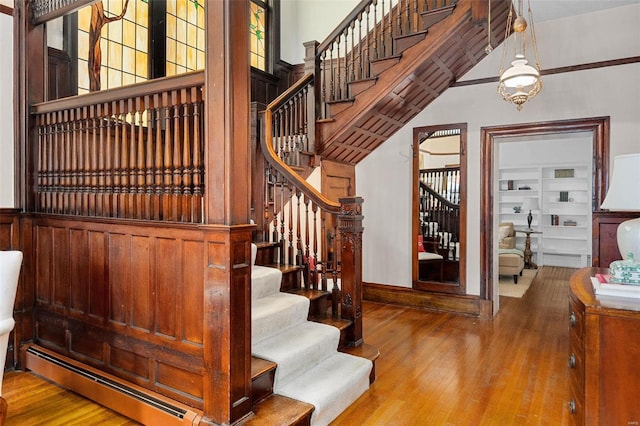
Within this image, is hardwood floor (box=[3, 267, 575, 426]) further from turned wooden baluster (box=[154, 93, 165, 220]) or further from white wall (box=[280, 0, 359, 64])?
white wall (box=[280, 0, 359, 64])

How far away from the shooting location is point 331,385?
2.58 meters

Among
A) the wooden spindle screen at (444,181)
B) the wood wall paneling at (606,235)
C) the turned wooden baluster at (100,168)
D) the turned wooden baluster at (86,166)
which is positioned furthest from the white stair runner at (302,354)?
the wooden spindle screen at (444,181)

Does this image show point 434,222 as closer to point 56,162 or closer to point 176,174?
point 176,174

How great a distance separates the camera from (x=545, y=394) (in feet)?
9.43

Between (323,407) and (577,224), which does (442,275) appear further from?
(577,224)

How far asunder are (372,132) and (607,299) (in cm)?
348

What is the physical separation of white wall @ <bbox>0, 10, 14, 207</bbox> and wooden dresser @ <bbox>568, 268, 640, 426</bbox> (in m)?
3.97

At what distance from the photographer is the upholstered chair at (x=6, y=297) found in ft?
6.75

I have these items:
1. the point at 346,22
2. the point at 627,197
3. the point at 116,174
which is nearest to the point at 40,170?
the point at 116,174

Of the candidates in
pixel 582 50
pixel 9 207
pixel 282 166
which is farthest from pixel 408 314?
pixel 9 207

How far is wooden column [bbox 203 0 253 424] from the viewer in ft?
6.86

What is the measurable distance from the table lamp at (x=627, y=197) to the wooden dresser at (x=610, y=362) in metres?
0.49

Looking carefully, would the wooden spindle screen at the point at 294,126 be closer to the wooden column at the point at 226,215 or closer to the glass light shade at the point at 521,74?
the glass light shade at the point at 521,74

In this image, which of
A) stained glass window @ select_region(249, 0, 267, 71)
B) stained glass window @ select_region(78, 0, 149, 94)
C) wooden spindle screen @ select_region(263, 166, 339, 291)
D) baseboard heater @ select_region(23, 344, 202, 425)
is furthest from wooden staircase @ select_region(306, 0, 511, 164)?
baseboard heater @ select_region(23, 344, 202, 425)
